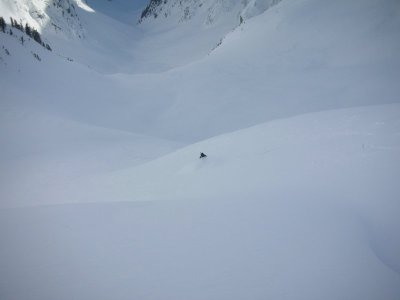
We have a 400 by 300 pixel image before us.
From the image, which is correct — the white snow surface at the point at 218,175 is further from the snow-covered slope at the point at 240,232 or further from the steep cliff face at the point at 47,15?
the steep cliff face at the point at 47,15

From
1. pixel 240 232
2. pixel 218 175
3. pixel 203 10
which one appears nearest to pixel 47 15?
pixel 203 10

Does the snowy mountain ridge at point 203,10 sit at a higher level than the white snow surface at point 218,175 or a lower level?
higher

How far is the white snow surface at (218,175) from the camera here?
2.75m

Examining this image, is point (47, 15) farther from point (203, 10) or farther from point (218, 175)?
point (218, 175)

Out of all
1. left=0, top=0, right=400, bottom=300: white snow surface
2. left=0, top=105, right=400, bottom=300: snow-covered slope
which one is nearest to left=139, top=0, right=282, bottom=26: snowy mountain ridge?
left=0, top=0, right=400, bottom=300: white snow surface

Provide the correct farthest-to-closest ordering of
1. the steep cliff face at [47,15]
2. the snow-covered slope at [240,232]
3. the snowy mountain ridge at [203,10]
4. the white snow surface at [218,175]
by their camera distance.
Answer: the steep cliff face at [47,15]
the snowy mountain ridge at [203,10]
the white snow surface at [218,175]
the snow-covered slope at [240,232]

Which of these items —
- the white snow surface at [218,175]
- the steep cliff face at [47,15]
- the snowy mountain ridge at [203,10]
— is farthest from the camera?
the steep cliff face at [47,15]

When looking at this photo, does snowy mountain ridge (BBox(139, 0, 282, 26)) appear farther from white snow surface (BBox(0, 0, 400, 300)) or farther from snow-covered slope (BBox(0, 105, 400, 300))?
snow-covered slope (BBox(0, 105, 400, 300))

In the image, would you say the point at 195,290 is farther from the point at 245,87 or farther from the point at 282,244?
the point at 245,87

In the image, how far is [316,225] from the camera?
3.22 meters

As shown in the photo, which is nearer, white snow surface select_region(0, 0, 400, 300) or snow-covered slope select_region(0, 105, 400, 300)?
snow-covered slope select_region(0, 105, 400, 300)

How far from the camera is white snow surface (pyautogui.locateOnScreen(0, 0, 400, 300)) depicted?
2748 millimetres

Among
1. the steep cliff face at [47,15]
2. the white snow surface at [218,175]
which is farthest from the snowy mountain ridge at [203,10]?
the steep cliff face at [47,15]

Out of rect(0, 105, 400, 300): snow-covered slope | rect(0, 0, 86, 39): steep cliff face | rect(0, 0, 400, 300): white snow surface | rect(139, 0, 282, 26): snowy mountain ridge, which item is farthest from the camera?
rect(0, 0, 86, 39): steep cliff face
